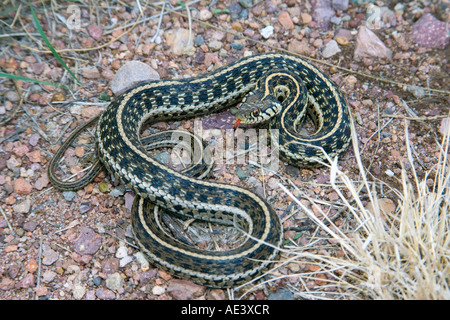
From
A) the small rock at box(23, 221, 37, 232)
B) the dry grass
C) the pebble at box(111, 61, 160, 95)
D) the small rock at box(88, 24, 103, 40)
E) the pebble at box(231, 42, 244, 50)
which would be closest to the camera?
the dry grass

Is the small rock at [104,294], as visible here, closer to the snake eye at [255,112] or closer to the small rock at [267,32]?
the snake eye at [255,112]

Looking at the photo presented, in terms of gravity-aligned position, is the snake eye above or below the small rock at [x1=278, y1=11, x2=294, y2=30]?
below

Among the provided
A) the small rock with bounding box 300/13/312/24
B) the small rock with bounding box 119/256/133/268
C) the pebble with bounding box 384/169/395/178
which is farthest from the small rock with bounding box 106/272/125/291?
the small rock with bounding box 300/13/312/24

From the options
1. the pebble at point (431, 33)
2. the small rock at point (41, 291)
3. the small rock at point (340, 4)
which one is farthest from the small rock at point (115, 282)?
the pebble at point (431, 33)

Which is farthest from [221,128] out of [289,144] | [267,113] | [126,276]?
[126,276]

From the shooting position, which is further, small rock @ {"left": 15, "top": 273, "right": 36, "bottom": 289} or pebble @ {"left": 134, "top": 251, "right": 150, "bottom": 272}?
pebble @ {"left": 134, "top": 251, "right": 150, "bottom": 272}

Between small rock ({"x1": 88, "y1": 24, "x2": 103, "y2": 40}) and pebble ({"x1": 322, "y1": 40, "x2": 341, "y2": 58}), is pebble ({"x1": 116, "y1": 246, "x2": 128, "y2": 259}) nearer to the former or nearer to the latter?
small rock ({"x1": 88, "y1": 24, "x2": 103, "y2": 40})

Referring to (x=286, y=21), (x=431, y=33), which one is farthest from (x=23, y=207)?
(x=431, y=33)
